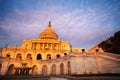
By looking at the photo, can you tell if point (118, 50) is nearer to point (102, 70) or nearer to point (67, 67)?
point (102, 70)

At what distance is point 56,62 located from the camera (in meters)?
42.1

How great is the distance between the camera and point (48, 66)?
44.2m

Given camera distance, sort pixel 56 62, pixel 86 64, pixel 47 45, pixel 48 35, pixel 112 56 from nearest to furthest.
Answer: pixel 112 56, pixel 86 64, pixel 56 62, pixel 47 45, pixel 48 35

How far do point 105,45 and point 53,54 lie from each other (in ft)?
72.0

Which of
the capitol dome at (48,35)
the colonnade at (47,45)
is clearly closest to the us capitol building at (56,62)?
the colonnade at (47,45)

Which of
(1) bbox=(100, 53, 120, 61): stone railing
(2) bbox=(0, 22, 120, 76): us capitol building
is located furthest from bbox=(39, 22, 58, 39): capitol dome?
(1) bbox=(100, 53, 120, 61): stone railing

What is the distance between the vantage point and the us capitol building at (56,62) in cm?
3043

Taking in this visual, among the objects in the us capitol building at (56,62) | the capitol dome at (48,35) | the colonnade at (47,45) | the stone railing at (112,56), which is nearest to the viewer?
the stone railing at (112,56)

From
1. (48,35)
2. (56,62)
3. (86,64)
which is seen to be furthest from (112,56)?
(48,35)

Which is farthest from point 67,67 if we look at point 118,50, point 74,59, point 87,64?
point 118,50

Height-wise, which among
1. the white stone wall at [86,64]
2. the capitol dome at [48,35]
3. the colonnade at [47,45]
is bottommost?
the white stone wall at [86,64]

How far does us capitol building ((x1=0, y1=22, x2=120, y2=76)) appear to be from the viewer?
30431 millimetres

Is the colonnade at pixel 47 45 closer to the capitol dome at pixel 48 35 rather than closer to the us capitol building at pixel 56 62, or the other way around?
the us capitol building at pixel 56 62

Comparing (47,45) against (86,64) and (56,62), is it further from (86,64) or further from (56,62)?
(86,64)
